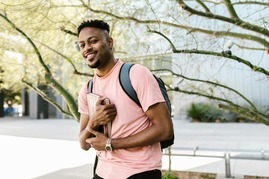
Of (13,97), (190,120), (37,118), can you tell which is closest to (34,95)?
(37,118)

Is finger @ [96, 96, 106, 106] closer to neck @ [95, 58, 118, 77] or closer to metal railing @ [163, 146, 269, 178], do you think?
neck @ [95, 58, 118, 77]

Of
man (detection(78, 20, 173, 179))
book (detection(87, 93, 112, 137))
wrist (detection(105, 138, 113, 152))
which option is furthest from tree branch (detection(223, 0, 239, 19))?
wrist (detection(105, 138, 113, 152))

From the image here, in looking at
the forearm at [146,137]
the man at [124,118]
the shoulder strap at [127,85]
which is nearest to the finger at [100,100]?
the man at [124,118]

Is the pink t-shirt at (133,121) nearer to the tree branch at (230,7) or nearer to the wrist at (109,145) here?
the wrist at (109,145)

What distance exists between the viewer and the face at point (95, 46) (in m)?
1.59

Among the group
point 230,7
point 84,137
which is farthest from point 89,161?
point 84,137

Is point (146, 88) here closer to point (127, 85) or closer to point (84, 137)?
point (127, 85)

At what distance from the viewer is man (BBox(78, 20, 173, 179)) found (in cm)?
147

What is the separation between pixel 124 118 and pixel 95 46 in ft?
1.32

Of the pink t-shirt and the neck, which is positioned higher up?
the neck

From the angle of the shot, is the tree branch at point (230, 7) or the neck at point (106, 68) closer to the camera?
the neck at point (106, 68)

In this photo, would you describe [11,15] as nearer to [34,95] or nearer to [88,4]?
[88,4]

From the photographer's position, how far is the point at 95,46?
1.58 meters

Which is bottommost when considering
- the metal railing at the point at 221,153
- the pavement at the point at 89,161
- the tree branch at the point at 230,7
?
the pavement at the point at 89,161
